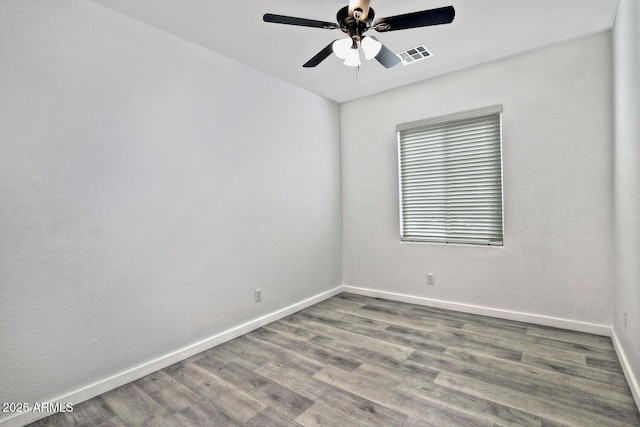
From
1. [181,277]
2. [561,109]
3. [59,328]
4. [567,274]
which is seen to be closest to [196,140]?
[181,277]

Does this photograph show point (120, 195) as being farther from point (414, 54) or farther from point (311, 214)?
point (414, 54)

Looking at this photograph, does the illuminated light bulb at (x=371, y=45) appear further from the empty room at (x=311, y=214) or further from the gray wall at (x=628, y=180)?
the gray wall at (x=628, y=180)

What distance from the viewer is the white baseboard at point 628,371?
186 centimetres

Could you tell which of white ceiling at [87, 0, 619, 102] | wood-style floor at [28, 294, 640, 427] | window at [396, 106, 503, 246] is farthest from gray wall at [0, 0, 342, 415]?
window at [396, 106, 503, 246]

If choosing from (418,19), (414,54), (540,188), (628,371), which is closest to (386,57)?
(418,19)

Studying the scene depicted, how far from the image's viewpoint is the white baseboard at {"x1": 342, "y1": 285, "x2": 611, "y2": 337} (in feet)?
9.34

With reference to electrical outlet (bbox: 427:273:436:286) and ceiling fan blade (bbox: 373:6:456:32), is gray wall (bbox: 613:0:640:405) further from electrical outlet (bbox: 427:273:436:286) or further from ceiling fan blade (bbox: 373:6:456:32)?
electrical outlet (bbox: 427:273:436:286)

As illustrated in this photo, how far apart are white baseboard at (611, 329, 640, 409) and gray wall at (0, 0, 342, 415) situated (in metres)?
2.84

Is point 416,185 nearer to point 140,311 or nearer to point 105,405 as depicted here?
point 140,311

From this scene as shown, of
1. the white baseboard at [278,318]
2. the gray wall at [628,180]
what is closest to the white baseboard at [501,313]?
the white baseboard at [278,318]

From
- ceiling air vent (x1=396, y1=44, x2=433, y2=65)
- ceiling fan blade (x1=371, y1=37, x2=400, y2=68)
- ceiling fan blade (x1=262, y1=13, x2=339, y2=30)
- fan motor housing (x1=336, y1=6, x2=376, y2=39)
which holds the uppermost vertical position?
ceiling air vent (x1=396, y1=44, x2=433, y2=65)

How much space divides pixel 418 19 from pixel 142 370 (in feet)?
9.79

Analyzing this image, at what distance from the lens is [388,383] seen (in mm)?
2158

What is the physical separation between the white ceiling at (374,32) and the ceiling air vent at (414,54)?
0.07m
